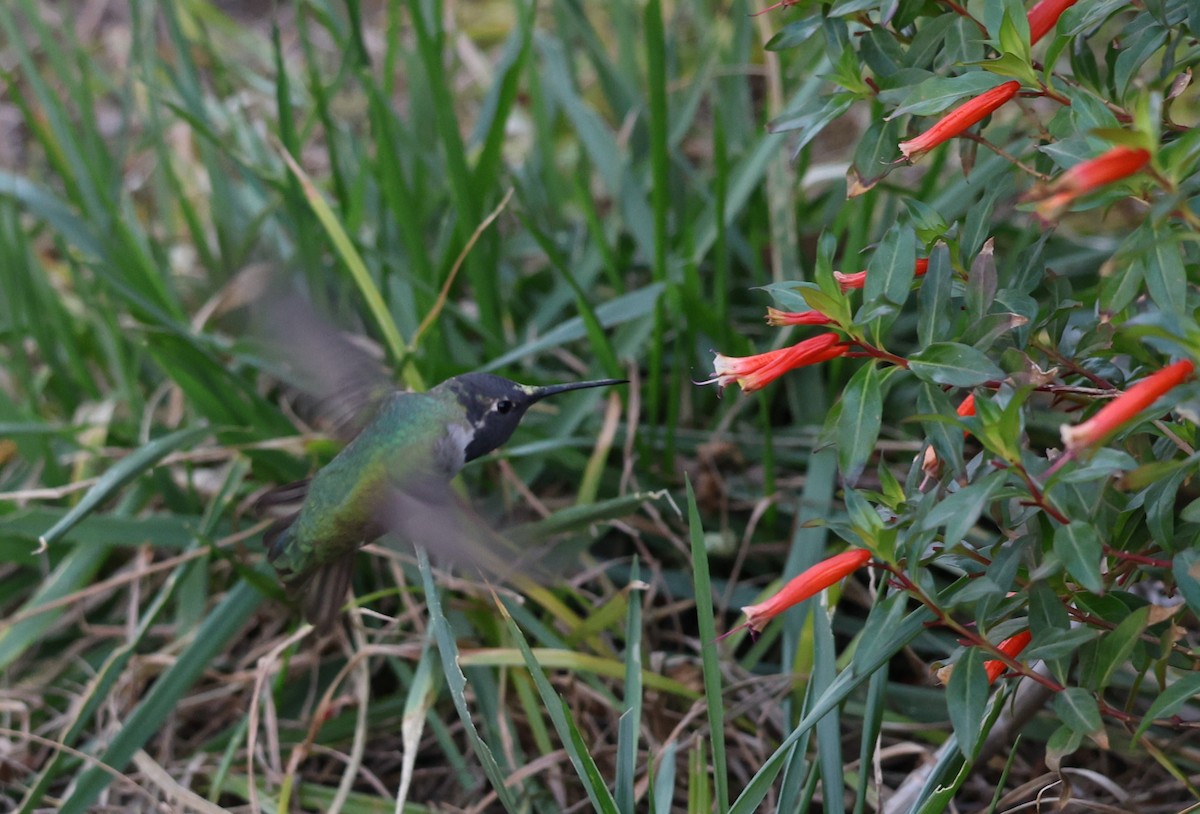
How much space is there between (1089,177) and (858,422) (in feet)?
1.06

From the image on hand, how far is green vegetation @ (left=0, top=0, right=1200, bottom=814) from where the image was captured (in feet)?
3.48

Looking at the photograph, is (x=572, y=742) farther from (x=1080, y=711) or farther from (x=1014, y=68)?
(x=1014, y=68)

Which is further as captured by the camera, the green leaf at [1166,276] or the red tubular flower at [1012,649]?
the red tubular flower at [1012,649]

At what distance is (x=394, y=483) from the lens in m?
1.51

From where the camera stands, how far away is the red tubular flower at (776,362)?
1.06 metres

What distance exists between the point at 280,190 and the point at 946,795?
150 cm

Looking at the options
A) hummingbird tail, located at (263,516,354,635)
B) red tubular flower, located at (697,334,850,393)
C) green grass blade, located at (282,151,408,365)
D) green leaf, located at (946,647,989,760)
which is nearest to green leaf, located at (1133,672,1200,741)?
green leaf, located at (946,647,989,760)

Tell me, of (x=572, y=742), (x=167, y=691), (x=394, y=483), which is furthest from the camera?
(x=167, y=691)

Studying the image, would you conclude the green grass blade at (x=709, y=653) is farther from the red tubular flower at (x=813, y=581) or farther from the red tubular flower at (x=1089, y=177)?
the red tubular flower at (x=1089, y=177)

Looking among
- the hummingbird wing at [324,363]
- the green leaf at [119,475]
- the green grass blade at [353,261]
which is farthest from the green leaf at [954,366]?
the green leaf at [119,475]

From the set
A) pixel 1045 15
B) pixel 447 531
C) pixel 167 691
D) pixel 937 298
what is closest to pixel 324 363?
pixel 447 531

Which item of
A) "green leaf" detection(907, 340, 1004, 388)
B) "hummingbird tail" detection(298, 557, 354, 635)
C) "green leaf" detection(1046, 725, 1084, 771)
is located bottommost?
"hummingbird tail" detection(298, 557, 354, 635)

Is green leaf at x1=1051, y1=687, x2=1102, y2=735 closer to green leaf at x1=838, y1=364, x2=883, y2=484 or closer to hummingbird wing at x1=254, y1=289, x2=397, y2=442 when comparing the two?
green leaf at x1=838, y1=364, x2=883, y2=484

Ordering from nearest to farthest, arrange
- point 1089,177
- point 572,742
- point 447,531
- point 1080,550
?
point 1089,177 → point 1080,550 → point 572,742 → point 447,531
